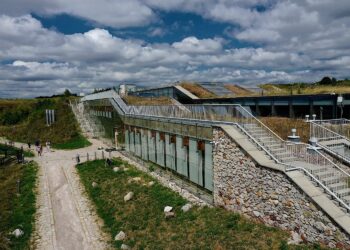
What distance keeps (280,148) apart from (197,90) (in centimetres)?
2588

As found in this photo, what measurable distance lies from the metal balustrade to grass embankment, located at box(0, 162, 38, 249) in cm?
Result: 1028

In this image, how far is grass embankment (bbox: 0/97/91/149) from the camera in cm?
4615

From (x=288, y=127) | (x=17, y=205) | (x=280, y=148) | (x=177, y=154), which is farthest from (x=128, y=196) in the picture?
(x=288, y=127)

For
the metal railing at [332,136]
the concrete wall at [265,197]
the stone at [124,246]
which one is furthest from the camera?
the metal railing at [332,136]

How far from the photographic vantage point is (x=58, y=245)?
629 inches

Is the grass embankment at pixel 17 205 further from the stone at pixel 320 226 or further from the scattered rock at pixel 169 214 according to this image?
the stone at pixel 320 226

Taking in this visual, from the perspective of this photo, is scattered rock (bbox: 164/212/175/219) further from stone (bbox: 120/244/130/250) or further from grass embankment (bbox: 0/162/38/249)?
grass embankment (bbox: 0/162/38/249)

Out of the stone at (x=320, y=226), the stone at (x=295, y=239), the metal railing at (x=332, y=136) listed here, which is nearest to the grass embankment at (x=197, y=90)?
the metal railing at (x=332, y=136)

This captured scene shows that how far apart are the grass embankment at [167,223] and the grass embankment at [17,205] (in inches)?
149

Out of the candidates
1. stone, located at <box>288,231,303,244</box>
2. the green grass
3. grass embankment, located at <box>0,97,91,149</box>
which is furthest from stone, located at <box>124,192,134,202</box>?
grass embankment, located at <box>0,97,91,149</box>

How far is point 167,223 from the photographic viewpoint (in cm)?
1667

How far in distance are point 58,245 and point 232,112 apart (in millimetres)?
10359

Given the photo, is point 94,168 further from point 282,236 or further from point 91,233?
point 282,236

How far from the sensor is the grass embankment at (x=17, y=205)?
16562 mm
